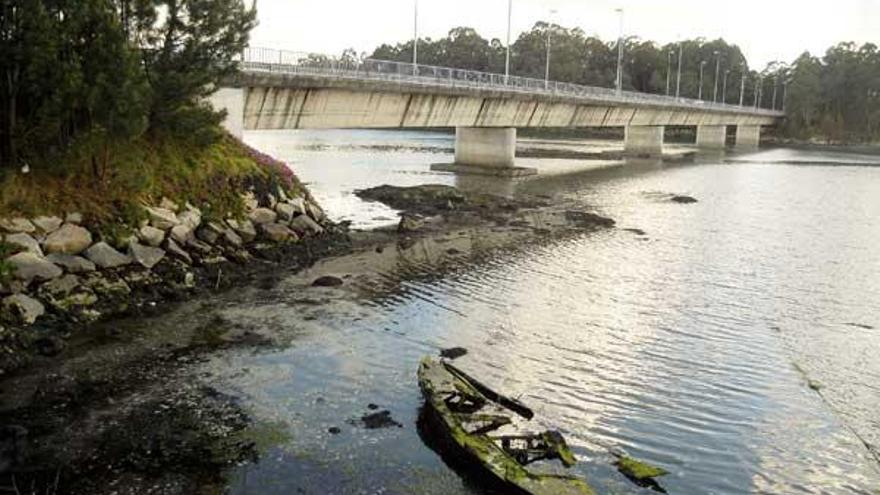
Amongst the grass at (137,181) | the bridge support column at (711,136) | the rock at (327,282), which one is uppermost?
the bridge support column at (711,136)

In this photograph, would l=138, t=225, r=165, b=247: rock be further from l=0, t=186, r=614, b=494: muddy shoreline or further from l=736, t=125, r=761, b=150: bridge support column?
l=736, t=125, r=761, b=150: bridge support column

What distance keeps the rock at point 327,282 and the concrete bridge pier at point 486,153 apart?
1604 inches

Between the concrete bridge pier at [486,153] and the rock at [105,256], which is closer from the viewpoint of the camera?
the rock at [105,256]

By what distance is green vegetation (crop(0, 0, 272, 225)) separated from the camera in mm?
20422

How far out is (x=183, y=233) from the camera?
2416 centimetres

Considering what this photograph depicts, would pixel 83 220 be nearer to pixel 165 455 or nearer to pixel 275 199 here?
pixel 275 199

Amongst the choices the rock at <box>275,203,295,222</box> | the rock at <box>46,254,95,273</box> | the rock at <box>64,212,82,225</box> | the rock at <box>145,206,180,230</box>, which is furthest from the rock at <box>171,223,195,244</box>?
the rock at <box>275,203,295,222</box>

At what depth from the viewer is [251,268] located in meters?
24.8

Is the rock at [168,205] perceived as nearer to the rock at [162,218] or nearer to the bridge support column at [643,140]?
the rock at [162,218]

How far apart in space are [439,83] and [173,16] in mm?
27845

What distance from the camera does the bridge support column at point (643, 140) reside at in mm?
99562

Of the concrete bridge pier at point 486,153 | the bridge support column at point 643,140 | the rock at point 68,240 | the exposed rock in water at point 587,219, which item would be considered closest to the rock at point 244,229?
the rock at point 68,240

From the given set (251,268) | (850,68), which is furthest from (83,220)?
(850,68)

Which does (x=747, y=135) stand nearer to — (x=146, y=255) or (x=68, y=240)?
(x=146, y=255)
